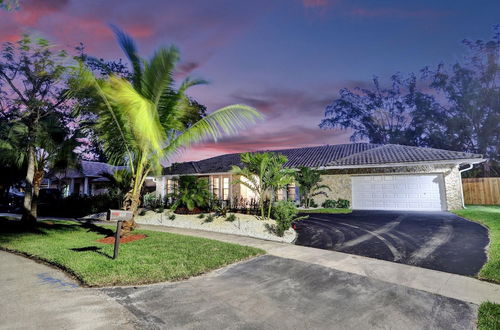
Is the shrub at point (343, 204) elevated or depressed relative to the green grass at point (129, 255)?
elevated

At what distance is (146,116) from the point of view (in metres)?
6.45

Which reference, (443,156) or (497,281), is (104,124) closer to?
(497,281)

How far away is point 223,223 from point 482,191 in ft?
61.7

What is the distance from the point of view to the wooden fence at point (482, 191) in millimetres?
16984

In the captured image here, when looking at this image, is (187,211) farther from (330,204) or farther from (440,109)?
(440,109)

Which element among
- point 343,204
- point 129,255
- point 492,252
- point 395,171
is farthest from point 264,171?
point 395,171

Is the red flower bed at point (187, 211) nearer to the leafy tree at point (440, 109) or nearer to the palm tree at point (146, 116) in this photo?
the palm tree at point (146, 116)

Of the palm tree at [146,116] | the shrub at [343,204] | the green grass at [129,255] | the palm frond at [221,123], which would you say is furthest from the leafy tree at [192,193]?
the shrub at [343,204]

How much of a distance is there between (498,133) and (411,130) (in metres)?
7.89

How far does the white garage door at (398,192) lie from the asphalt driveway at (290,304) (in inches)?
510

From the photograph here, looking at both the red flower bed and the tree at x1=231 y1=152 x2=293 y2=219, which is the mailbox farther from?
the red flower bed

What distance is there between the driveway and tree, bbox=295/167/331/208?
5.14 metres

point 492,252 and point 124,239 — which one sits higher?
point 124,239

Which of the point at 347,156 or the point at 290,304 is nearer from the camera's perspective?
the point at 290,304
